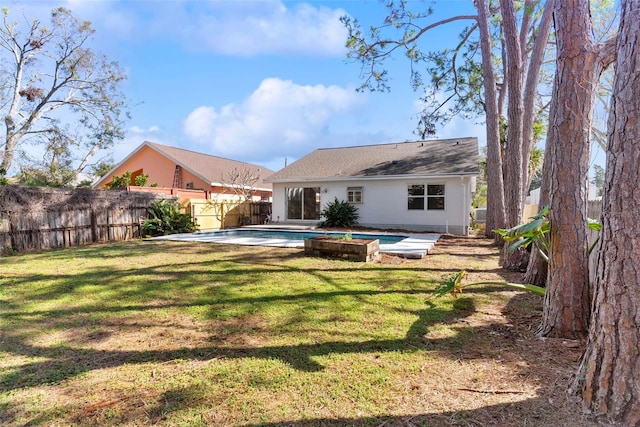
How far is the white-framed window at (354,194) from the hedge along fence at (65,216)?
904 cm

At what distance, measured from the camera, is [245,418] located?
209 cm

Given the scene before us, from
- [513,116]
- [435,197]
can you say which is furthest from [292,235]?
[513,116]

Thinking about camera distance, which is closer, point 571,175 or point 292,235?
point 571,175

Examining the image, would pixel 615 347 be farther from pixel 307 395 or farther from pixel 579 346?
pixel 307 395

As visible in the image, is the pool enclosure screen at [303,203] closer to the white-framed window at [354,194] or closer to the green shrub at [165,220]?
the white-framed window at [354,194]

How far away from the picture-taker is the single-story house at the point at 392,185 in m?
14.4

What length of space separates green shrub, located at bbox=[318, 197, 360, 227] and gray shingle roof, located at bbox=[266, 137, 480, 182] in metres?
1.45

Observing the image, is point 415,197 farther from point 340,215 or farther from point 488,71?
point 488,71

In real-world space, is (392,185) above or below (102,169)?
below

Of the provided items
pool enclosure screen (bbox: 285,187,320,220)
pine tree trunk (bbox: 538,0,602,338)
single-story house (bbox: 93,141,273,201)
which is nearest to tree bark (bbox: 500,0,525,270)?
pine tree trunk (bbox: 538,0,602,338)

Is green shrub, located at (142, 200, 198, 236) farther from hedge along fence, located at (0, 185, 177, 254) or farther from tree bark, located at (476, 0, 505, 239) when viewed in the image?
tree bark, located at (476, 0, 505, 239)

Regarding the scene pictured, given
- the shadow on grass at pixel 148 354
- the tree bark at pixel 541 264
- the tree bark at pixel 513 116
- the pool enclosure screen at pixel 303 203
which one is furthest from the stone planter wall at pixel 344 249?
the pool enclosure screen at pixel 303 203

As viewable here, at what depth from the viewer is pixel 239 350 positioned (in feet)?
10.1

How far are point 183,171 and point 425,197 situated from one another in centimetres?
1572
